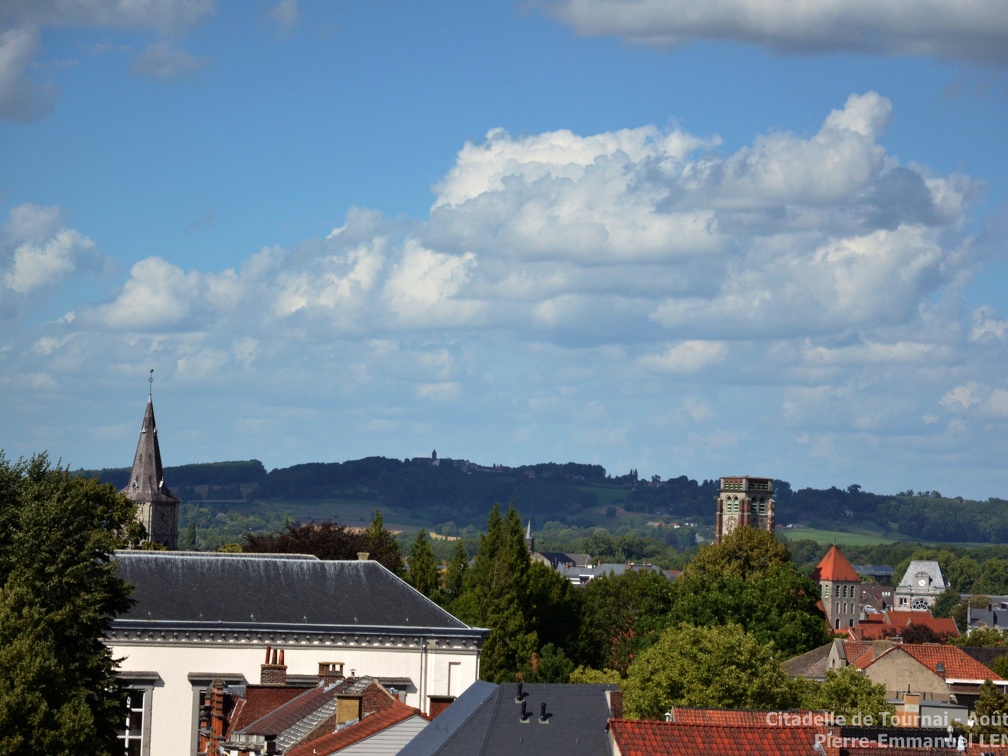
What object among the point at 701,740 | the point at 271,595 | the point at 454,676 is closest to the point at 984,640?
the point at 454,676

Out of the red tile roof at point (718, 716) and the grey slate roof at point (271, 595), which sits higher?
the grey slate roof at point (271, 595)

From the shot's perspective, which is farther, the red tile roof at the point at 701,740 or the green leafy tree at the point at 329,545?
the green leafy tree at the point at 329,545

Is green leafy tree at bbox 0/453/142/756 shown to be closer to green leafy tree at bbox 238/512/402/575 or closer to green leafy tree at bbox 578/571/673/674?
green leafy tree at bbox 238/512/402/575

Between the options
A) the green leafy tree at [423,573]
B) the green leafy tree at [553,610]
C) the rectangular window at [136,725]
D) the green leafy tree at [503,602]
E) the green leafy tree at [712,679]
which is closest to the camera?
the green leafy tree at [712,679]

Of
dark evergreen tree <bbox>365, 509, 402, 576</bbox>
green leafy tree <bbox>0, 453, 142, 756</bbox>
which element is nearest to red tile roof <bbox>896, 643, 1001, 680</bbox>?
dark evergreen tree <bbox>365, 509, 402, 576</bbox>

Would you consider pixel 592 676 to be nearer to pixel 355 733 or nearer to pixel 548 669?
pixel 548 669

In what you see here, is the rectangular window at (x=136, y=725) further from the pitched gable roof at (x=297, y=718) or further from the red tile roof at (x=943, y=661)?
the red tile roof at (x=943, y=661)

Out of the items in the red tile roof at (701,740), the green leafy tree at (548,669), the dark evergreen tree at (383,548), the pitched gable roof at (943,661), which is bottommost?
the green leafy tree at (548,669)

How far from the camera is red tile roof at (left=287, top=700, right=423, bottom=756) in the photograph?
117 feet

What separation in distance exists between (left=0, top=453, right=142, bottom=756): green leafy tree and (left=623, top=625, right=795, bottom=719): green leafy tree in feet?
57.6

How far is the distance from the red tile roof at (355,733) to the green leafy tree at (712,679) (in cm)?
1808

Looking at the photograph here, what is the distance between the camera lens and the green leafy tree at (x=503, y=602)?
8481 centimetres

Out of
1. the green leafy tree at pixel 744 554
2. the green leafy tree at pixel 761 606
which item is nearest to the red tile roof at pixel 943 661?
the green leafy tree at pixel 761 606

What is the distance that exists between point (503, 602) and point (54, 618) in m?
45.2
